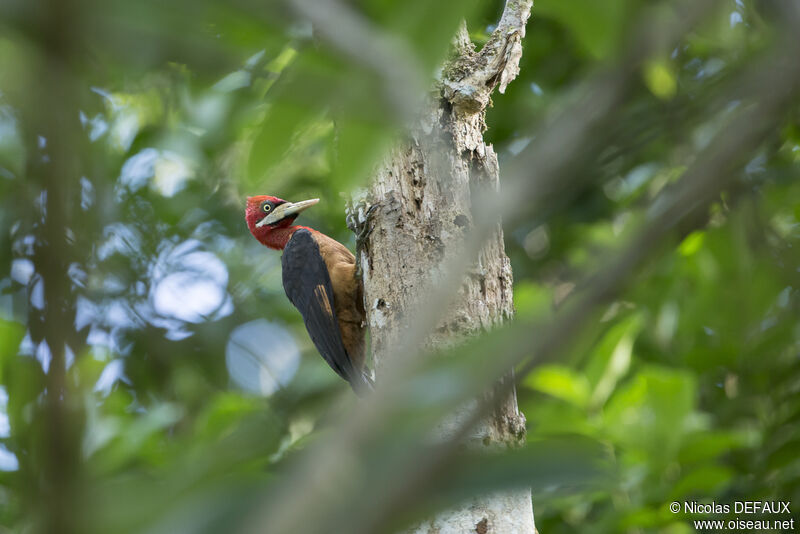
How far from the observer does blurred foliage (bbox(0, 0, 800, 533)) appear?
51cm

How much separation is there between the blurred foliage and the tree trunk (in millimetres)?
161

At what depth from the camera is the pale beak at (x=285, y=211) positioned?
166 inches

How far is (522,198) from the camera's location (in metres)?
0.42

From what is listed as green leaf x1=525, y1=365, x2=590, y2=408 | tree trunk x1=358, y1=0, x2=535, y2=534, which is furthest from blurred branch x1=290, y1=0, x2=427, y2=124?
green leaf x1=525, y1=365, x2=590, y2=408

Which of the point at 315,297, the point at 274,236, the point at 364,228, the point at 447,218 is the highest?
the point at 447,218

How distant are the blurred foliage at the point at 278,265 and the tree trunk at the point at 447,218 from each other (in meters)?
0.16

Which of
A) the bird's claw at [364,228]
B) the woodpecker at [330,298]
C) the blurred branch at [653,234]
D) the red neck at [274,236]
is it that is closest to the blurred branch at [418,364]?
the blurred branch at [653,234]

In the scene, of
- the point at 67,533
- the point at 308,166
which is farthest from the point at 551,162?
the point at 308,166

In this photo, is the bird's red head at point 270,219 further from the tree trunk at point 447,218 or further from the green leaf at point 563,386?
the green leaf at point 563,386

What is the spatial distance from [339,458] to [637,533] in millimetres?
2847

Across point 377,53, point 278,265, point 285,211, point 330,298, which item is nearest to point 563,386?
point 330,298

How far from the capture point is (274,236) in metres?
4.49

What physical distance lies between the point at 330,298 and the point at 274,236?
1075 mm

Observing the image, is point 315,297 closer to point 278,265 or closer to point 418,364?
point 278,265
